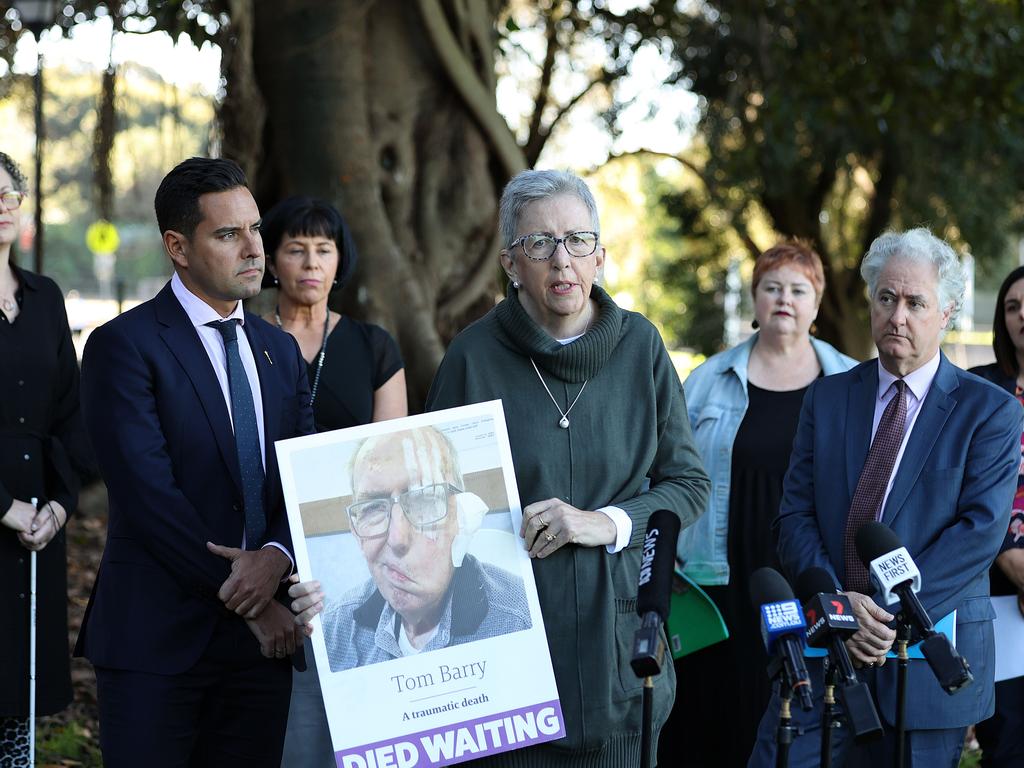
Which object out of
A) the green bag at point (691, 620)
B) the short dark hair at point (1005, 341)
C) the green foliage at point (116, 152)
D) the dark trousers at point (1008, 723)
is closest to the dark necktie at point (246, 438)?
the green bag at point (691, 620)

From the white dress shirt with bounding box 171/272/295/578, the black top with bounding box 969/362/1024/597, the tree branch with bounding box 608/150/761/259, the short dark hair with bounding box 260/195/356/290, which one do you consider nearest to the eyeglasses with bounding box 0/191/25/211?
the short dark hair with bounding box 260/195/356/290

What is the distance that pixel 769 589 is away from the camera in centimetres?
275

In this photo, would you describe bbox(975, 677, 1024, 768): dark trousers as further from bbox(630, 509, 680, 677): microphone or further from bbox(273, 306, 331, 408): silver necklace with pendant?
bbox(273, 306, 331, 408): silver necklace with pendant

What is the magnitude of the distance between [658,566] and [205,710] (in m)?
1.55

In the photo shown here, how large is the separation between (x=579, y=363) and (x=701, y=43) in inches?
558

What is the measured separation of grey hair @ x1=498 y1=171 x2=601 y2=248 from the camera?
3369 mm

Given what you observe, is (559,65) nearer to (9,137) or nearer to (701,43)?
(701,43)

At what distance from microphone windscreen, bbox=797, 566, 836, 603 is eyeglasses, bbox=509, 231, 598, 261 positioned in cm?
102

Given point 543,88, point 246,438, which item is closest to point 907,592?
point 246,438

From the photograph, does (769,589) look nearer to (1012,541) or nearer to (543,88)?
(1012,541)

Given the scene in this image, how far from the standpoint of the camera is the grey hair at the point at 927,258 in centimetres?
395

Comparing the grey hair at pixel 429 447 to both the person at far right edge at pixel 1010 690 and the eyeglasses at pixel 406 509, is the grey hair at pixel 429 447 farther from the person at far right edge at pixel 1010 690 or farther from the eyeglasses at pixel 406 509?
the person at far right edge at pixel 1010 690

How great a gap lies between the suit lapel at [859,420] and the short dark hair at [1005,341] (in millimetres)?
944

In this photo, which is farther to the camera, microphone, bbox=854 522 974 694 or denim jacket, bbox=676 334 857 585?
denim jacket, bbox=676 334 857 585
